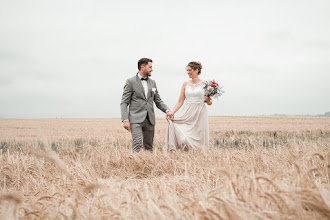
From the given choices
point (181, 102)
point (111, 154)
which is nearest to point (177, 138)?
point (181, 102)

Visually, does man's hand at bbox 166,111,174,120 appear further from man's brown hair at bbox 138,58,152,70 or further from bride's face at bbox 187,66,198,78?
man's brown hair at bbox 138,58,152,70

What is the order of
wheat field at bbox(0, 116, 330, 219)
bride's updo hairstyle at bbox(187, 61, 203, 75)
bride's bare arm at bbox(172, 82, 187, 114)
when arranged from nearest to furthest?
1. wheat field at bbox(0, 116, 330, 219)
2. bride's updo hairstyle at bbox(187, 61, 203, 75)
3. bride's bare arm at bbox(172, 82, 187, 114)

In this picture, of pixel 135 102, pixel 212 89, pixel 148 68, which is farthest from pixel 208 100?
pixel 135 102

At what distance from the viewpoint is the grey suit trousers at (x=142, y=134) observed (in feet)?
17.6

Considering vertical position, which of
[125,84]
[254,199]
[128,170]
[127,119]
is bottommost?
[128,170]

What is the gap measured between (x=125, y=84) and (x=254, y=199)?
414cm

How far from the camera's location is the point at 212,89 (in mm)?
5980

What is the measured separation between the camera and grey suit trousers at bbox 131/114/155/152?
211 inches

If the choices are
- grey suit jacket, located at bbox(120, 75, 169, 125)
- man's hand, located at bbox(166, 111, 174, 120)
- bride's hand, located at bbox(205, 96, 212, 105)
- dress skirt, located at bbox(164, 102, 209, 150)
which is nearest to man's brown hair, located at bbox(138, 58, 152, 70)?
grey suit jacket, located at bbox(120, 75, 169, 125)

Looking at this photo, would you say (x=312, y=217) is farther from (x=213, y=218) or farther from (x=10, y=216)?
(x=10, y=216)

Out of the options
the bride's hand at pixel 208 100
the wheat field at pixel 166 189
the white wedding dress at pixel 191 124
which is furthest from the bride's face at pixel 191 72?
the wheat field at pixel 166 189

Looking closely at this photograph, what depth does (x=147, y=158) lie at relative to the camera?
4.26 meters

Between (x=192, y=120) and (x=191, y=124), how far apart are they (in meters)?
0.10

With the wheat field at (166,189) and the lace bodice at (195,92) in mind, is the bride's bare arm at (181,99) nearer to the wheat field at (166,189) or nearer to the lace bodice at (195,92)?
the lace bodice at (195,92)
